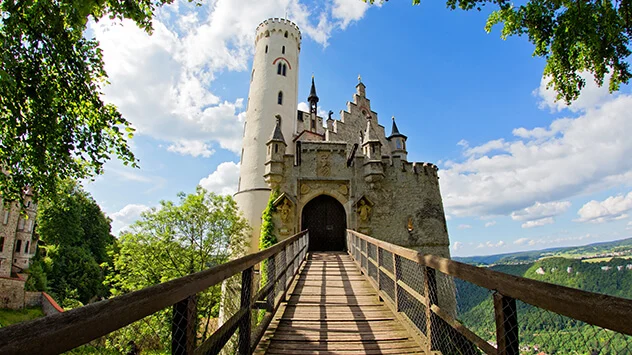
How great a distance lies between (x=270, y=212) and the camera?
13312 millimetres

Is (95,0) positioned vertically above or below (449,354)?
above

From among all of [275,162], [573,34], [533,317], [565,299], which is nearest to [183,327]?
[565,299]

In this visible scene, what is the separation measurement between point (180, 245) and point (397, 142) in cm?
1851

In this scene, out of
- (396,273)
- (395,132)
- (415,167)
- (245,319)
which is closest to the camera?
(245,319)

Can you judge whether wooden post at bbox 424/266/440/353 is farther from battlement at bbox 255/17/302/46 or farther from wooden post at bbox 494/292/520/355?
battlement at bbox 255/17/302/46

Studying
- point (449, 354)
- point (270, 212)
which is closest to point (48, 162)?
point (449, 354)

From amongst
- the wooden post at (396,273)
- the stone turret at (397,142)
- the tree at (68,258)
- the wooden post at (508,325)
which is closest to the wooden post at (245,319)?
the wooden post at (508,325)

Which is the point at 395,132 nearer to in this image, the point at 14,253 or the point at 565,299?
the point at 565,299

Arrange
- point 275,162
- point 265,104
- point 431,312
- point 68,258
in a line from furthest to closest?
point 68,258
point 265,104
point 275,162
point 431,312

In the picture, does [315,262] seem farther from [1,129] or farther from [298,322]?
[1,129]

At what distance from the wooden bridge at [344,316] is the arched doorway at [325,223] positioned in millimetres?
6938

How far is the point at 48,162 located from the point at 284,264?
4.43m

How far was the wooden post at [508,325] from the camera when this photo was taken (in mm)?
1776

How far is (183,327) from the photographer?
166cm
